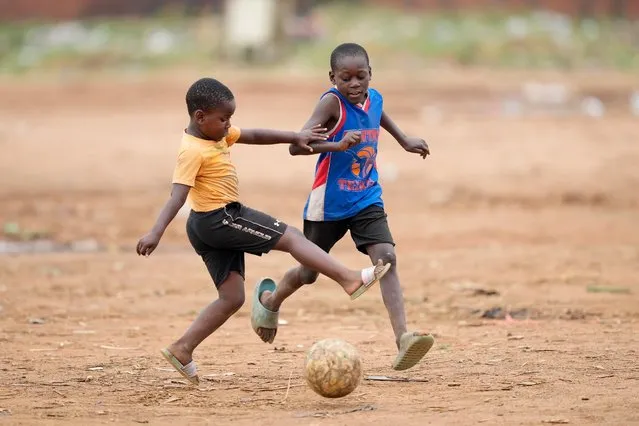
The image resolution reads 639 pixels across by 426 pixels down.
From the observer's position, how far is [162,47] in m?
29.9

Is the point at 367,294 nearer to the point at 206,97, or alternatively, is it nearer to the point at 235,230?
the point at 235,230

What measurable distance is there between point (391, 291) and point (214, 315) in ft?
3.40

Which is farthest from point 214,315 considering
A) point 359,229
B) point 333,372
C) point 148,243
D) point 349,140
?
point 349,140

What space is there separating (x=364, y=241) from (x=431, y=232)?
588 cm

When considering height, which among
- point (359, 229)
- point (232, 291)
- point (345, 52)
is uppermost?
point (345, 52)

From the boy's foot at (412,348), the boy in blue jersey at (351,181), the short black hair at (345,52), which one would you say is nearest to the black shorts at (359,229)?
the boy in blue jersey at (351,181)

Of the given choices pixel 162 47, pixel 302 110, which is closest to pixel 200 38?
pixel 162 47

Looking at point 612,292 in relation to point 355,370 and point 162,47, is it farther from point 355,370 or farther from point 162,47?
point 162,47

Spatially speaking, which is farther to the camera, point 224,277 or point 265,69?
point 265,69

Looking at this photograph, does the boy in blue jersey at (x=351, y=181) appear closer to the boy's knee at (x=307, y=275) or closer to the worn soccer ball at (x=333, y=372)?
the boy's knee at (x=307, y=275)

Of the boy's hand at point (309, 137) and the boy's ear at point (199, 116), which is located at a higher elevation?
the boy's ear at point (199, 116)

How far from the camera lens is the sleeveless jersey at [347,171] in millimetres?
6391

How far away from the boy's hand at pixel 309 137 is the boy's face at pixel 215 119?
47 centimetres

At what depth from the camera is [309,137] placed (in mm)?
6152
